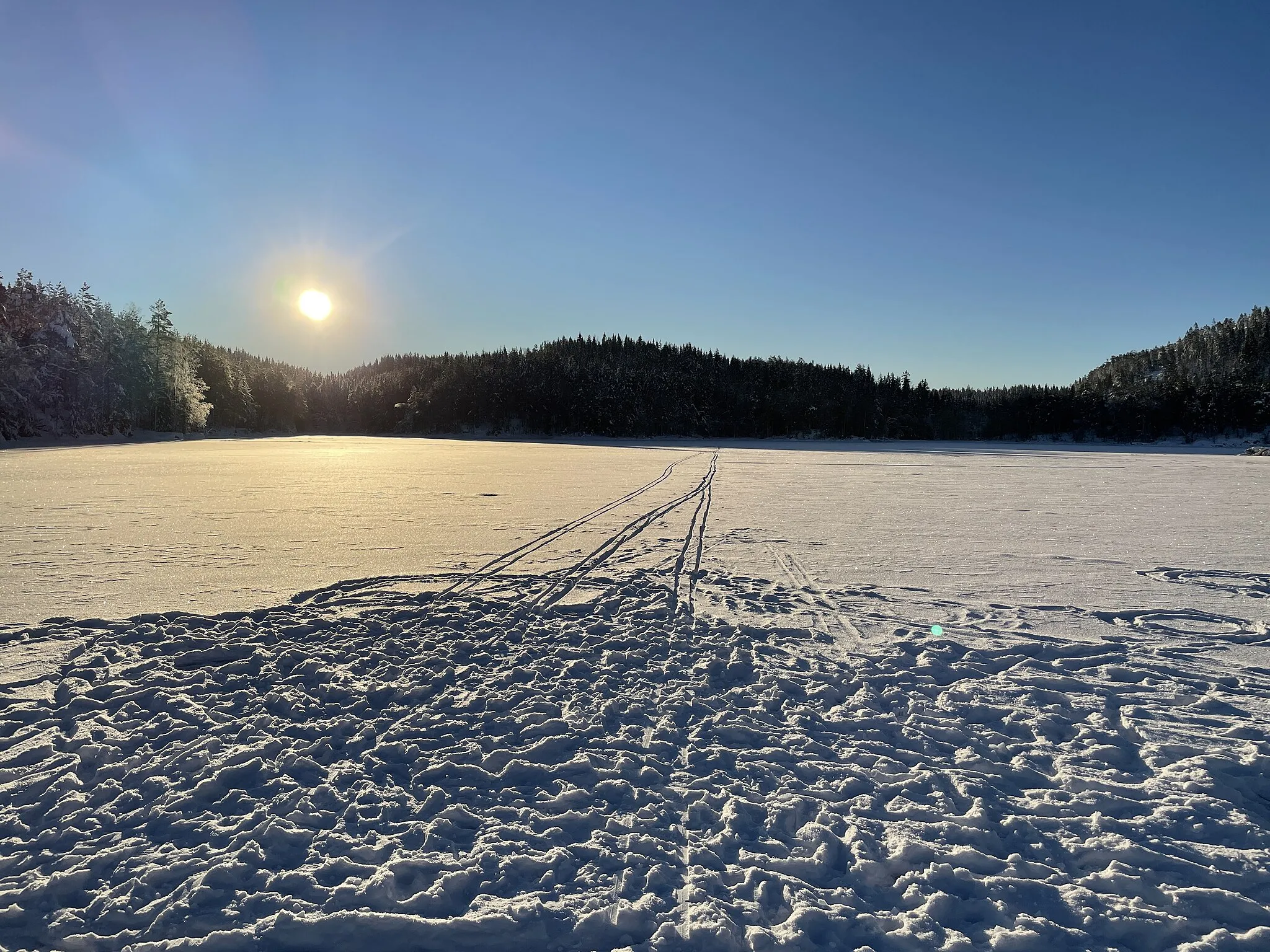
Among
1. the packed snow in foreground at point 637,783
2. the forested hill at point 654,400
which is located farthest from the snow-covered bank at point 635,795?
the forested hill at point 654,400

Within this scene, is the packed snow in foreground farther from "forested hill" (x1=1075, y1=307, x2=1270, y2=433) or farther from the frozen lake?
"forested hill" (x1=1075, y1=307, x2=1270, y2=433)

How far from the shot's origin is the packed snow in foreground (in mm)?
2805

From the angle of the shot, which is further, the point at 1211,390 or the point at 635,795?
the point at 1211,390

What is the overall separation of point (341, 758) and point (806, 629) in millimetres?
4293

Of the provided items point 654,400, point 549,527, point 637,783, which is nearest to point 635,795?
point 637,783

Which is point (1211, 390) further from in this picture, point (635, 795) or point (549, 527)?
point (635, 795)

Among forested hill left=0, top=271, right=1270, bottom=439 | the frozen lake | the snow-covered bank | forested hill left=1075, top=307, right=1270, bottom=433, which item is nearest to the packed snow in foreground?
the snow-covered bank

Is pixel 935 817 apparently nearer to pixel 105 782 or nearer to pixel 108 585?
pixel 105 782

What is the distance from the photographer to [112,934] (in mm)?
2693

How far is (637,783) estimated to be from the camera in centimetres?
382

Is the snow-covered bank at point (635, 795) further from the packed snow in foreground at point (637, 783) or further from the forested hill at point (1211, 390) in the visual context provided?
the forested hill at point (1211, 390)

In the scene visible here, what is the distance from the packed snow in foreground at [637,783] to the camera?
2805 millimetres

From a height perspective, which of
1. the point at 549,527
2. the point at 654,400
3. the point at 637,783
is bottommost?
the point at 637,783

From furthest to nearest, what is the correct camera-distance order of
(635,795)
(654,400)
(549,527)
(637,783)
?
(654,400)
(549,527)
(637,783)
(635,795)
